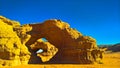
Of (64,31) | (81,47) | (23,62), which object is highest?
(64,31)

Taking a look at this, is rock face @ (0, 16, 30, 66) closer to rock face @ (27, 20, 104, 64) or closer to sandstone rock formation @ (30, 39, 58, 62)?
rock face @ (27, 20, 104, 64)

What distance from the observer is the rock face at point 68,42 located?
26.5 metres

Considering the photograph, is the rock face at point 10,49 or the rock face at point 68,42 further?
the rock face at point 68,42

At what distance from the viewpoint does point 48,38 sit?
105 feet

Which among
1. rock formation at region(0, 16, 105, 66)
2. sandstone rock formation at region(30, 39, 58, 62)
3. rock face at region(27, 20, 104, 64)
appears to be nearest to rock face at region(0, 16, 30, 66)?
rock formation at region(0, 16, 105, 66)

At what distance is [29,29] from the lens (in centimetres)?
2892

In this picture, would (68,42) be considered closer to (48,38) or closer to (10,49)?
(48,38)

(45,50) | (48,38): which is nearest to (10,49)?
(48,38)

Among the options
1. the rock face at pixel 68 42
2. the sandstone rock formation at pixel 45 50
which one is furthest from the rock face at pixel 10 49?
the sandstone rock formation at pixel 45 50

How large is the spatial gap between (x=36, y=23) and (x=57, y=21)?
299 centimetres

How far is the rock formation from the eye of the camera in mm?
22734

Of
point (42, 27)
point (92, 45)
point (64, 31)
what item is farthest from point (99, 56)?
point (42, 27)

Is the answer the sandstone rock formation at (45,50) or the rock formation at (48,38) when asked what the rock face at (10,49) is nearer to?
the rock formation at (48,38)

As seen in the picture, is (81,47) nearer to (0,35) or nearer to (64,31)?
(64,31)
